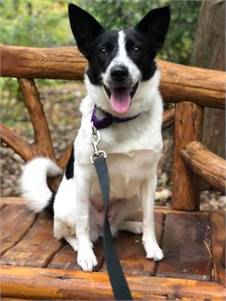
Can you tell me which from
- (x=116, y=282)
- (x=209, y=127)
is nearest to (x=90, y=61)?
(x=116, y=282)

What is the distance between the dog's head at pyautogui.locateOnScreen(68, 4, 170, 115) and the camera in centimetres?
185

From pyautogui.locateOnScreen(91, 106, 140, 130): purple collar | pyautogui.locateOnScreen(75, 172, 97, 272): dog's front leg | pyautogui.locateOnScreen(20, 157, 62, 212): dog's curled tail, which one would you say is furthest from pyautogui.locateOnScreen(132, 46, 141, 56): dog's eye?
pyautogui.locateOnScreen(20, 157, 62, 212): dog's curled tail

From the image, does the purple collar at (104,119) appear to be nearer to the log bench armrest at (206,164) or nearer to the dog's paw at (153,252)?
the log bench armrest at (206,164)

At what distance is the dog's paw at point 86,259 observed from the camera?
2.02 metres

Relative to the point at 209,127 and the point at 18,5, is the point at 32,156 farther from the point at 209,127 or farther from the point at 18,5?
the point at 18,5

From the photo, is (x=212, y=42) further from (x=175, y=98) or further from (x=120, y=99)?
(x=120, y=99)

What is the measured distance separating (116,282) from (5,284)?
646 millimetres

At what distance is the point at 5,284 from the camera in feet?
6.49

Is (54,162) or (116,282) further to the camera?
(54,162)

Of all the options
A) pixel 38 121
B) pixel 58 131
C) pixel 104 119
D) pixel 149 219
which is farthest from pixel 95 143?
pixel 58 131

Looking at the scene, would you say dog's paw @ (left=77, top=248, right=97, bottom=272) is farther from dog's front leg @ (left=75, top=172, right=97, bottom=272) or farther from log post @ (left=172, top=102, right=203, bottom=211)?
log post @ (left=172, top=102, right=203, bottom=211)

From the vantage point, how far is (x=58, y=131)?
4.81 meters

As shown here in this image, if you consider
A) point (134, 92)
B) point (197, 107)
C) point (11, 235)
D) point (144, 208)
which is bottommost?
point (11, 235)

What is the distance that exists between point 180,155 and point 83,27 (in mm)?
899
